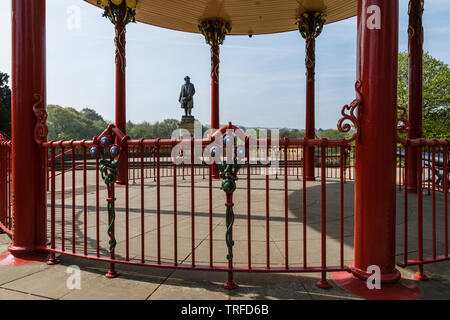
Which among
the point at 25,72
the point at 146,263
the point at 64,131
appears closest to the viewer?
the point at 146,263

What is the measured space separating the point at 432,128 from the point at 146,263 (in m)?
23.5

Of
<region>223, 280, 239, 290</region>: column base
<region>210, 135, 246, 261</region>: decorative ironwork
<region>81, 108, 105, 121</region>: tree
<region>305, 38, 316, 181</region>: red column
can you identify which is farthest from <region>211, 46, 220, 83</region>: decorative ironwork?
<region>81, 108, 105, 121</region>: tree

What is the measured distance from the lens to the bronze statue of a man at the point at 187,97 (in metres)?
17.8

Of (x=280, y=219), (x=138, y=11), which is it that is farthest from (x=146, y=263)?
(x=138, y=11)

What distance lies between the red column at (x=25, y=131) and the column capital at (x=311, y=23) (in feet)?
27.9

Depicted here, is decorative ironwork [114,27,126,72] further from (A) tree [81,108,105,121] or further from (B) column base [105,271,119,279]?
(A) tree [81,108,105,121]

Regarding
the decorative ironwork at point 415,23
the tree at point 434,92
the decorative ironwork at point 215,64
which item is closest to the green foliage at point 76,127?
the tree at point 434,92

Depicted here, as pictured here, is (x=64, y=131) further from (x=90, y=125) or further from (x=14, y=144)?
(x=14, y=144)

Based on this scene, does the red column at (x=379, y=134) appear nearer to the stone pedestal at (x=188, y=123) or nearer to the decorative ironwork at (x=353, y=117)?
the decorative ironwork at (x=353, y=117)

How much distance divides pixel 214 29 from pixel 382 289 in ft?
31.5

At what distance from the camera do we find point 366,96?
2.48 m

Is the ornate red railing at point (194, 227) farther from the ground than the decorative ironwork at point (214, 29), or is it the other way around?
the decorative ironwork at point (214, 29)

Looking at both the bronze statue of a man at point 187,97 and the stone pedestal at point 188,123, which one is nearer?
the stone pedestal at point 188,123

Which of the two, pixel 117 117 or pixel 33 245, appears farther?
pixel 117 117
